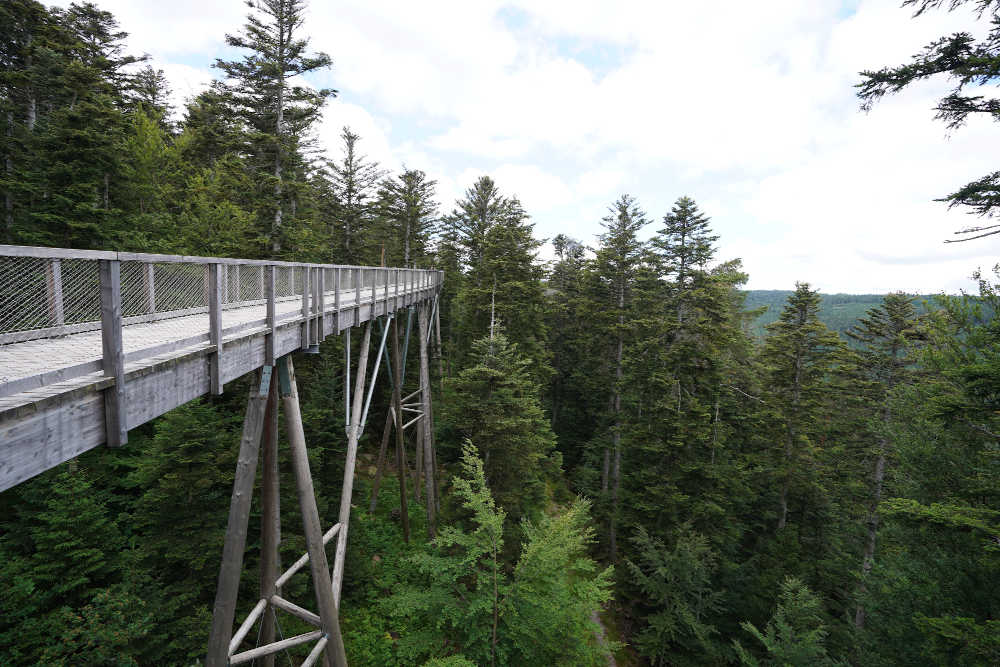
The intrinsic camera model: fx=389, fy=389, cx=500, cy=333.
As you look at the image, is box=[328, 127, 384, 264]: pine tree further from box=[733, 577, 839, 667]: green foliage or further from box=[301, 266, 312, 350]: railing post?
box=[733, 577, 839, 667]: green foliage

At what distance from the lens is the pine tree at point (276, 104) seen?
10.8 metres

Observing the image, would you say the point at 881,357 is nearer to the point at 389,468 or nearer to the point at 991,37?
the point at 991,37

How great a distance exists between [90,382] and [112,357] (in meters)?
0.17

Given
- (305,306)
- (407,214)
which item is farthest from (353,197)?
(305,306)

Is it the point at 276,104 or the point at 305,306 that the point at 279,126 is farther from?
the point at 305,306

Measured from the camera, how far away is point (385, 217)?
2192cm

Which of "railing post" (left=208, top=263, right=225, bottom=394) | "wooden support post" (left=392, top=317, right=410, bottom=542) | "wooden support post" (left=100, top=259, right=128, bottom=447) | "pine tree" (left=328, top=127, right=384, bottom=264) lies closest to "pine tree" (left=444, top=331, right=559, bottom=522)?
"wooden support post" (left=392, top=317, right=410, bottom=542)

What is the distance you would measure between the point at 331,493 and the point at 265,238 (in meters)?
8.26

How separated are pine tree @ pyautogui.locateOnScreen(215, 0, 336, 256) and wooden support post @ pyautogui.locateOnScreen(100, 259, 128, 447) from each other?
9.16 metres

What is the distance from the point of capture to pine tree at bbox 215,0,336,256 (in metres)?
10.8

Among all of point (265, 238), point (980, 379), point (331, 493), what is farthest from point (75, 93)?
point (980, 379)

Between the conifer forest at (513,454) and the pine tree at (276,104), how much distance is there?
0.08 meters

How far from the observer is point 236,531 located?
13.3 feet

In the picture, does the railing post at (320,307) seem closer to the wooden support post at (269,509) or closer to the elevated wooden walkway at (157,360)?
the elevated wooden walkway at (157,360)
